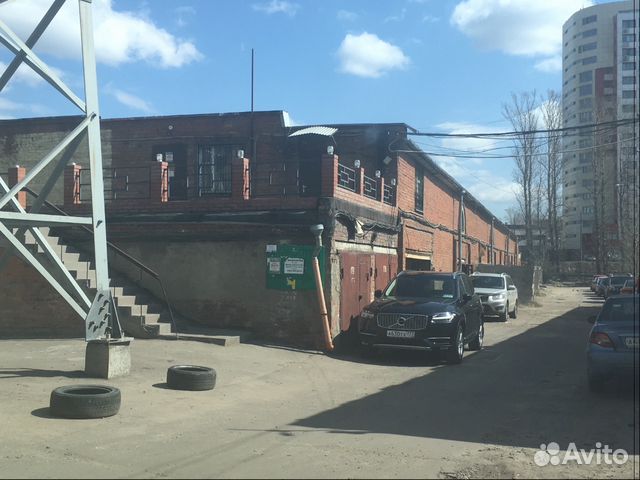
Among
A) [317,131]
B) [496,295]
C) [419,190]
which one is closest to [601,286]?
[496,295]

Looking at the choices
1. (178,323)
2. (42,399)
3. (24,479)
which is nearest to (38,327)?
(178,323)

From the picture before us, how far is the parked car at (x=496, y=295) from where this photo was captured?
75.6 ft

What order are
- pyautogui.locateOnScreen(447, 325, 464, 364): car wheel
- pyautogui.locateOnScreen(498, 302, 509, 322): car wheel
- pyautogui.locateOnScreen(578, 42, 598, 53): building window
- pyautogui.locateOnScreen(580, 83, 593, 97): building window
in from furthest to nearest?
pyautogui.locateOnScreen(578, 42, 598, 53): building window
pyautogui.locateOnScreen(580, 83, 593, 97): building window
pyautogui.locateOnScreen(498, 302, 509, 322): car wheel
pyautogui.locateOnScreen(447, 325, 464, 364): car wheel

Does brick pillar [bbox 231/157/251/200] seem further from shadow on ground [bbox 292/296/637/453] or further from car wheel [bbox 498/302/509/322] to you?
car wheel [bbox 498/302/509/322]

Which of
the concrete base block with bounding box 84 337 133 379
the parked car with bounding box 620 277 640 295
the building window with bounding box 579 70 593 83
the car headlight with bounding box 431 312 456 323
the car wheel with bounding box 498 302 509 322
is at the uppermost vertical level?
the building window with bounding box 579 70 593 83

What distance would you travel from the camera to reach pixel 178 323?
13.9 metres

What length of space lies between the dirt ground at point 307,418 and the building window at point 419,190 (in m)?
11.5

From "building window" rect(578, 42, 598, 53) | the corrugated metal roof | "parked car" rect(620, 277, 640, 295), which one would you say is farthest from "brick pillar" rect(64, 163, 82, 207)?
"building window" rect(578, 42, 598, 53)

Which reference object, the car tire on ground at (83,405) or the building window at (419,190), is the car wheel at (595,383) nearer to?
the car tire on ground at (83,405)

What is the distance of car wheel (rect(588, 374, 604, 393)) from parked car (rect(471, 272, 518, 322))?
13.4 meters

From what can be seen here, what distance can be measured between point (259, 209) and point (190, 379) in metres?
5.83

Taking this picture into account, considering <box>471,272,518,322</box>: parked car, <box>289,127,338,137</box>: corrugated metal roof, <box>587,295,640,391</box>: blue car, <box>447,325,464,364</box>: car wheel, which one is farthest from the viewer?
<box>471,272,518,322</box>: parked car

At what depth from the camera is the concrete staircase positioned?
1288 cm

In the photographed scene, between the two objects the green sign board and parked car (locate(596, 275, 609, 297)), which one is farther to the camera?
parked car (locate(596, 275, 609, 297))
